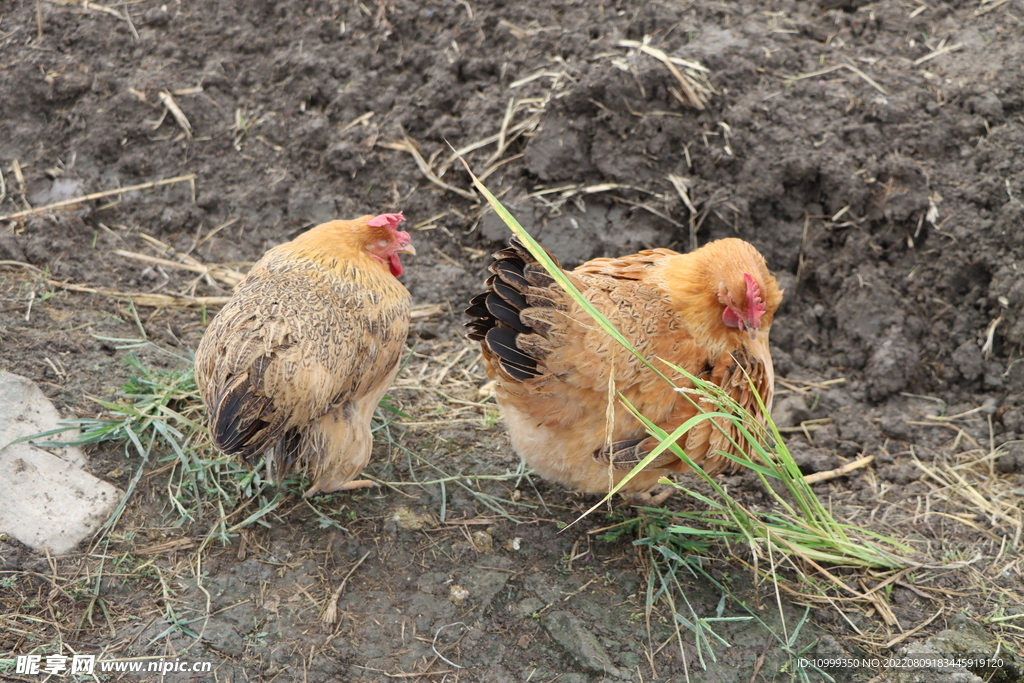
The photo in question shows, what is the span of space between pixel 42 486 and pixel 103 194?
209 centimetres

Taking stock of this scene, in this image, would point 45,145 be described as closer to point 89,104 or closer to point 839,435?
point 89,104

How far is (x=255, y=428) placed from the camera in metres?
2.71

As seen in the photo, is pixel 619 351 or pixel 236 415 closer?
pixel 236 415

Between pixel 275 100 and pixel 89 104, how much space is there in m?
1.11

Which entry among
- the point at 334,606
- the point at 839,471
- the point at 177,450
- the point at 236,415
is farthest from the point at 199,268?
the point at 839,471

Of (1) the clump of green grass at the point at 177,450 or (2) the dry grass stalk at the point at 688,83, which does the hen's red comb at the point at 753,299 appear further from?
(1) the clump of green grass at the point at 177,450

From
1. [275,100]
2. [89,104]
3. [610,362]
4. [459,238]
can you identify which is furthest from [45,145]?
[610,362]

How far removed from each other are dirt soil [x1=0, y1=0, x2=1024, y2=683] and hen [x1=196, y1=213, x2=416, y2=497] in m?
0.40

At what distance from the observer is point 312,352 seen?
272 centimetres

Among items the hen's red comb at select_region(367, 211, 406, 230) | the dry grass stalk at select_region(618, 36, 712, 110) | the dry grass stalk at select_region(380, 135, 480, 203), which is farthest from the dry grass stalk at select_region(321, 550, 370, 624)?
the dry grass stalk at select_region(618, 36, 712, 110)

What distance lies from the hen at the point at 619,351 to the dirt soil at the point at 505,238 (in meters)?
0.50

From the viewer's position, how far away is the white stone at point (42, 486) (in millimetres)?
2865

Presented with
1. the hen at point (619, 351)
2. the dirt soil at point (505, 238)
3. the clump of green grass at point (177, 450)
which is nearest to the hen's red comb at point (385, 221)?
the hen at point (619, 351)

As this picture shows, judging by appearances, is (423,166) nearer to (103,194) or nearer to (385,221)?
(385,221)
